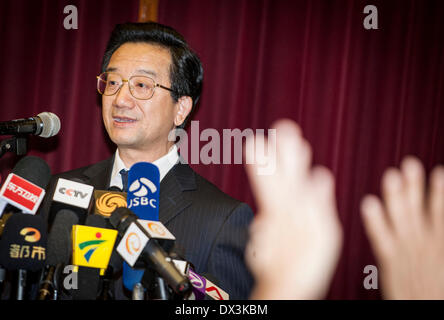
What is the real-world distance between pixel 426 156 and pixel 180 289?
2.35 meters

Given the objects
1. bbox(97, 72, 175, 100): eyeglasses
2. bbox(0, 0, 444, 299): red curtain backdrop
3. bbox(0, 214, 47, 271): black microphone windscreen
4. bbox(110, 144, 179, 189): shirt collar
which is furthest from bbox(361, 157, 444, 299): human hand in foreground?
bbox(0, 214, 47, 271): black microphone windscreen

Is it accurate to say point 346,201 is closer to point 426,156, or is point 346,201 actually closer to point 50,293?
point 426,156

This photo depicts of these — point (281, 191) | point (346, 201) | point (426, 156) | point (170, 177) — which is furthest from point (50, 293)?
point (426, 156)

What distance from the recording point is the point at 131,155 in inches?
77.9

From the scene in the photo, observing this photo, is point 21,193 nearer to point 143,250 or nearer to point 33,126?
point 33,126

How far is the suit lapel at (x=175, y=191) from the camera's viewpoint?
5.89 ft

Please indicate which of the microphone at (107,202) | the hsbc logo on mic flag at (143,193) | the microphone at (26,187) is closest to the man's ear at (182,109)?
the hsbc logo on mic flag at (143,193)

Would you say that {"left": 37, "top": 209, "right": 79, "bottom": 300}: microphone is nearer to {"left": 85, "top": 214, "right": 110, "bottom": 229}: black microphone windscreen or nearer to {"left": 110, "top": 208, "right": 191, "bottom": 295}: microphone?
{"left": 85, "top": 214, "right": 110, "bottom": 229}: black microphone windscreen

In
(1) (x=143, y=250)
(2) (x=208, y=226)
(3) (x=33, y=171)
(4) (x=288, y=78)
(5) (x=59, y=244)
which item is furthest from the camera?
(4) (x=288, y=78)

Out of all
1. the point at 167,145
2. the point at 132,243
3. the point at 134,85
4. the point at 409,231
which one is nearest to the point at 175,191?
the point at 167,145

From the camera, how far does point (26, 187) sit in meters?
1.12

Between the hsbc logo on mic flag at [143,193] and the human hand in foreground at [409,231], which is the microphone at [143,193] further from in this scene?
the human hand in foreground at [409,231]

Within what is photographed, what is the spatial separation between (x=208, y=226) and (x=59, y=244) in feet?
2.76

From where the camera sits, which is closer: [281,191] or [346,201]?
[281,191]
